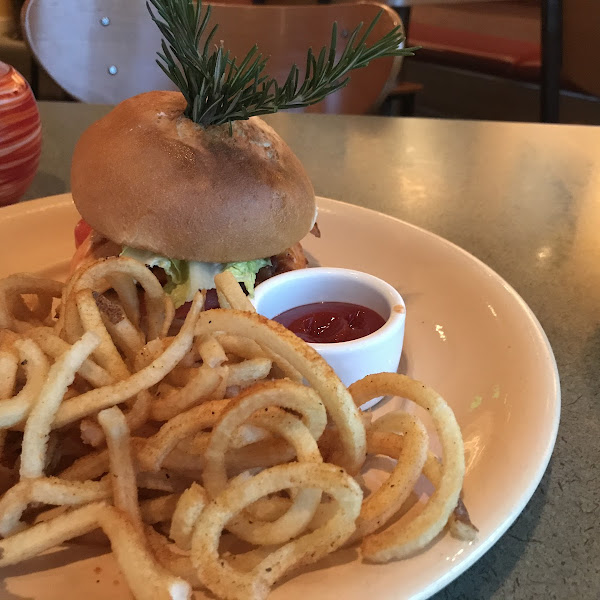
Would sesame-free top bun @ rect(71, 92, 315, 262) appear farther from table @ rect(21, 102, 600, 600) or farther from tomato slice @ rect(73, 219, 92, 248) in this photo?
table @ rect(21, 102, 600, 600)

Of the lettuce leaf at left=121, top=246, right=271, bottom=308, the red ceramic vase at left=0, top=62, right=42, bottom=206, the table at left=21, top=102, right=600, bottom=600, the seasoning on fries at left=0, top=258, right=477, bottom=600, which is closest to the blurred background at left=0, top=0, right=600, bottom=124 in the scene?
the table at left=21, top=102, right=600, bottom=600

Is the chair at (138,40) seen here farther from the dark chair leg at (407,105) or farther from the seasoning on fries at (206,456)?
the seasoning on fries at (206,456)

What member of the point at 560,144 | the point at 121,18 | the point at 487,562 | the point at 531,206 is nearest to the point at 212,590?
the point at 487,562

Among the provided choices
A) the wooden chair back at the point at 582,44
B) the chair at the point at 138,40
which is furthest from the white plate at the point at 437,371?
the wooden chair back at the point at 582,44

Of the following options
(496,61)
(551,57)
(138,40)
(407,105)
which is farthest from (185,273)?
(496,61)

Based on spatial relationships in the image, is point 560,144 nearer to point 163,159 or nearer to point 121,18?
point 163,159
